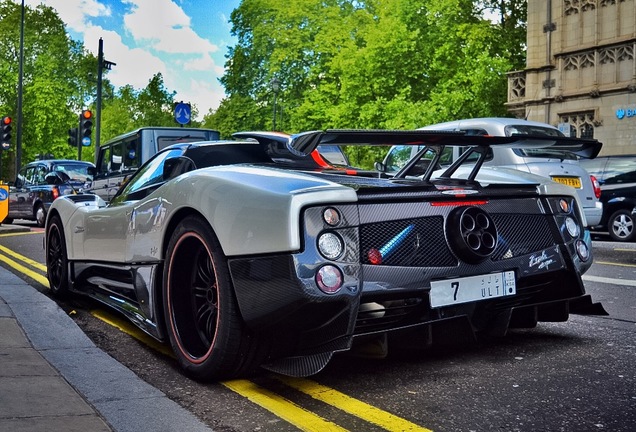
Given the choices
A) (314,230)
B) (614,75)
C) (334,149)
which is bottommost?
(314,230)

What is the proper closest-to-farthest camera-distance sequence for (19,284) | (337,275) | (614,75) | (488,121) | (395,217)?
(337,275), (395,217), (19,284), (488,121), (614,75)

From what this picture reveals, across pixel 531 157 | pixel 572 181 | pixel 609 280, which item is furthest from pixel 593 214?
pixel 609 280

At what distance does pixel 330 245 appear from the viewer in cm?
346

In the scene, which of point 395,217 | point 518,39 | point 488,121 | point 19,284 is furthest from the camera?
point 518,39

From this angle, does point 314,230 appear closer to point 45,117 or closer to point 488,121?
point 488,121

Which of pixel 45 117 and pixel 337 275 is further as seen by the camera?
pixel 45 117

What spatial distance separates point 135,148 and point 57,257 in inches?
402

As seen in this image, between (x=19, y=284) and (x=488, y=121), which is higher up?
(x=488, y=121)

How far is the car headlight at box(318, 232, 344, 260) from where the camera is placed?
3436mm

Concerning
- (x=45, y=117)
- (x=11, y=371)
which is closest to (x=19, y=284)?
(x=11, y=371)

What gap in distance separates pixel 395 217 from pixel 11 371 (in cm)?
203

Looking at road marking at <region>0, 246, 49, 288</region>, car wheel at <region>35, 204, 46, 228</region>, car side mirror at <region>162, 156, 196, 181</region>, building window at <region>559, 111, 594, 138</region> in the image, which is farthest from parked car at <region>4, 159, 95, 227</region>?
building window at <region>559, 111, 594, 138</region>

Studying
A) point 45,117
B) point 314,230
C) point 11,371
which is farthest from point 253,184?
point 45,117

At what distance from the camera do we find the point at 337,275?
342 cm
